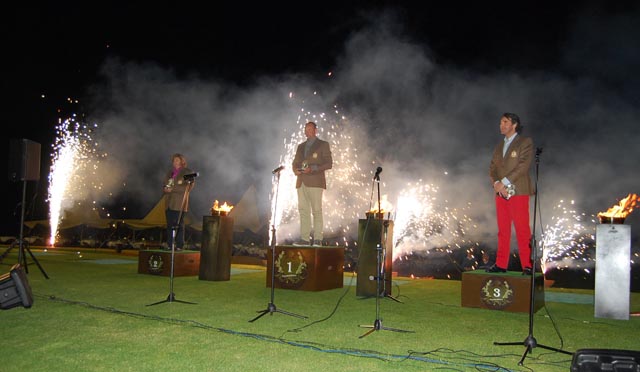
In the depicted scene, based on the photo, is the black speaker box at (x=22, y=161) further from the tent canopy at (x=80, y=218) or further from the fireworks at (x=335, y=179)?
the tent canopy at (x=80, y=218)

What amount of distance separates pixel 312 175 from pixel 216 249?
2.23m

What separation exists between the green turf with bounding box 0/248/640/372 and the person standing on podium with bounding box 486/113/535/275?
0.81m

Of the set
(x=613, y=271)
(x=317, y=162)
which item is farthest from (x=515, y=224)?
(x=317, y=162)

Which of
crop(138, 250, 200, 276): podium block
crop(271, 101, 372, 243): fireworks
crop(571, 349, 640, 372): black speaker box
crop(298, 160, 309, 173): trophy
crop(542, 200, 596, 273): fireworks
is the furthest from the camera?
crop(542, 200, 596, 273): fireworks

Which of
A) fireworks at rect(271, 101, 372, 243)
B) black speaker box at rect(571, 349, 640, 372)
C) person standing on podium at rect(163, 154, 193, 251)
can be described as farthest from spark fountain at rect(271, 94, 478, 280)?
black speaker box at rect(571, 349, 640, 372)

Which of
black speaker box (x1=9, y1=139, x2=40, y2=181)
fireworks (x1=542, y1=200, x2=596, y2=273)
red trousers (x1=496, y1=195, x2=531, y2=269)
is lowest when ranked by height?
fireworks (x1=542, y1=200, x2=596, y2=273)

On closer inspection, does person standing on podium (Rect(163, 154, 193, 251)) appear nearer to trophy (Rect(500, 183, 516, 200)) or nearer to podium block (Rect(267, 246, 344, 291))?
podium block (Rect(267, 246, 344, 291))

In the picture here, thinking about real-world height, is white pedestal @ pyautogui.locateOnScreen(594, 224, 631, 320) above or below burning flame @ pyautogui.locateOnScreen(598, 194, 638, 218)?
below

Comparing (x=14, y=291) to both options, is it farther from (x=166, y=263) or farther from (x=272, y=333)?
(x=166, y=263)

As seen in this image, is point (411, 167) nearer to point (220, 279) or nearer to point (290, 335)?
point (220, 279)

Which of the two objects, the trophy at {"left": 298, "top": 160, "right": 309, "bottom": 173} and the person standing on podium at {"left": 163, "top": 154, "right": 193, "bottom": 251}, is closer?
the trophy at {"left": 298, "top": 160, "right": 309, "bottom": 173}

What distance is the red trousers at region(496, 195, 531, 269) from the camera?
5.96 m

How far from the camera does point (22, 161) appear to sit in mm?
8141

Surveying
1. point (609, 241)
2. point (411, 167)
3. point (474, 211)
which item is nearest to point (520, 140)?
point (609, 241)
